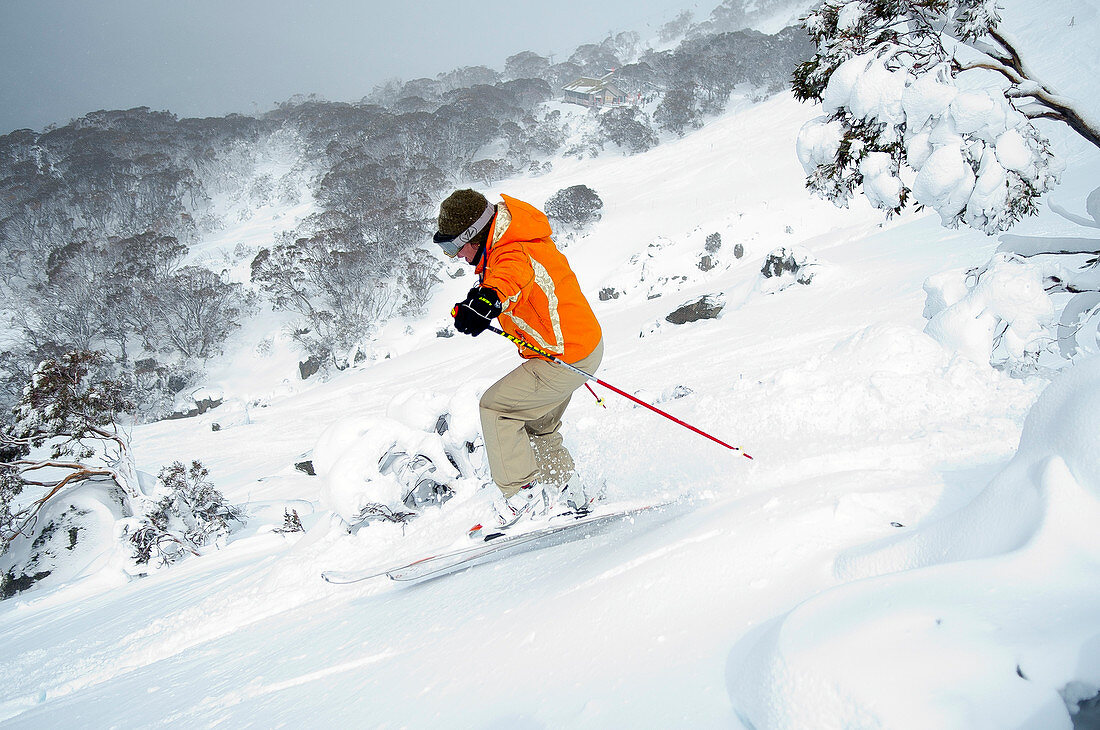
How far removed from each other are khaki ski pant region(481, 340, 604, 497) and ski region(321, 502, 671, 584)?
32 cm

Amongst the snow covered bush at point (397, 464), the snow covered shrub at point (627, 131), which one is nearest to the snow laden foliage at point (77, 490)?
the snow covered bush at point (397, 464)

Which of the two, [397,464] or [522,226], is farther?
[397,464]

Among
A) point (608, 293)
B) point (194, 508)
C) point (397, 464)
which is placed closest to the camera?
point (397, 464)

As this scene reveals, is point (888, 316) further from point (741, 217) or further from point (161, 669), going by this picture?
point (741, 217)

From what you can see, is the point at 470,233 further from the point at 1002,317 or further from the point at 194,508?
→ the point at 194,508

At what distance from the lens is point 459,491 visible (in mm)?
4703

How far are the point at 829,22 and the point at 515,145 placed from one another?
4642cm

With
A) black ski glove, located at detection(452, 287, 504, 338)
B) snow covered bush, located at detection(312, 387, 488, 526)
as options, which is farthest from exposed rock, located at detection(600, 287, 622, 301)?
black ski glove, located at detection(452, 287, 504, 338)

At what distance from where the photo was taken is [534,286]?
280 centimetres

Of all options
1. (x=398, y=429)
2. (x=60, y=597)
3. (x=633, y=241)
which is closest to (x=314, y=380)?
(x=633, y=241)

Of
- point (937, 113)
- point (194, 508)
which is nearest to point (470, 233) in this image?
point (937, 113)

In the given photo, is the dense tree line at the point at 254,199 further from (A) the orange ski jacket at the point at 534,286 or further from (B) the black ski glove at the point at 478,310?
(B) the black ski glove at the point at 478,310

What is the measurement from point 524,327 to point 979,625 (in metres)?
2.31

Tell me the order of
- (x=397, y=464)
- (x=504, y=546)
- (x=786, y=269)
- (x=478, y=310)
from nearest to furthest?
(x=478, y=310), (x=504, y=546), (x=397, y=464), (x=786, y=269)
